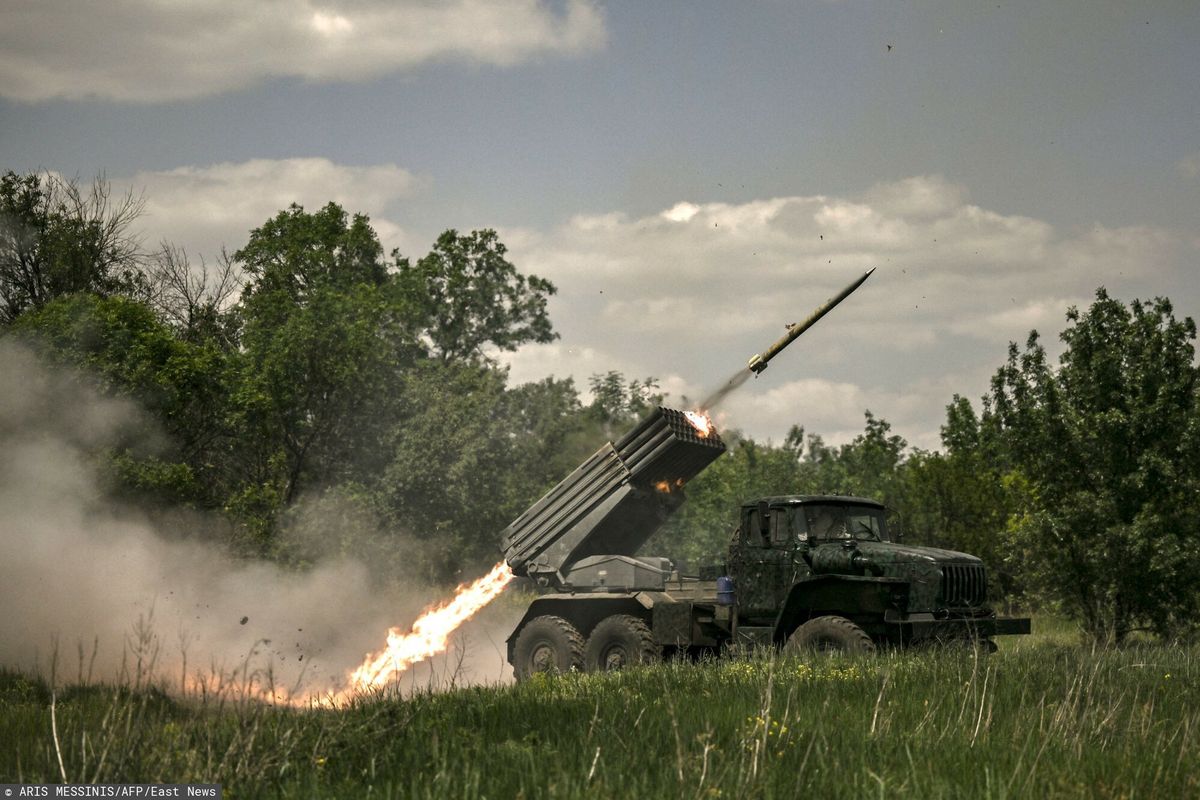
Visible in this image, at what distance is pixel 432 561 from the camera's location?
43438 mm

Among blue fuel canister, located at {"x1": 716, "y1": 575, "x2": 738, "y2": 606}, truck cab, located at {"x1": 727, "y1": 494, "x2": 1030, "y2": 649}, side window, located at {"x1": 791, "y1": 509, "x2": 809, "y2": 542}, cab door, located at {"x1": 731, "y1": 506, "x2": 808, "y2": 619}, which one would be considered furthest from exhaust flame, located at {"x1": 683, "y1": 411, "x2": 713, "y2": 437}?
blue fuel canister, located at {"x1": 716, "y1": 575, "x2": 738, "y2": 606}

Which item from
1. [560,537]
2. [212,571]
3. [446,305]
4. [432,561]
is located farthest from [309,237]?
[560,537]

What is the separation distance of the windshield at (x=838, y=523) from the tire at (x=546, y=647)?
3775 mm

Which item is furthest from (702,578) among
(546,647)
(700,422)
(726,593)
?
(546,647)

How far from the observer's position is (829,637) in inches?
630

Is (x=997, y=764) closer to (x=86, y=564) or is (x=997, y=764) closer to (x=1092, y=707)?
(x=1092, y=707)

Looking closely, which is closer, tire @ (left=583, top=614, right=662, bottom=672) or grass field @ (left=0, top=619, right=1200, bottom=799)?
grass field @ (left=0, top=619, right=1200, bottom=799)

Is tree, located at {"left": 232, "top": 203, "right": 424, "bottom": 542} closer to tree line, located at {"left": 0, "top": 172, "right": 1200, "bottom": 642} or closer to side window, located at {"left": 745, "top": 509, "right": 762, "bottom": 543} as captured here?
tree line, located at {"left": 0, "top": 172, "right": 1200, "bottom": 642}

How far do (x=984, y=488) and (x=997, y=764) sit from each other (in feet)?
98.4

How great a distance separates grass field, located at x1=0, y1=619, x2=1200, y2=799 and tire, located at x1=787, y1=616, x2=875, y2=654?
116 inches

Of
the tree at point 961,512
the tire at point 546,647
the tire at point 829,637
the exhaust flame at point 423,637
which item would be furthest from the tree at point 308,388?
the tire at point 829,637

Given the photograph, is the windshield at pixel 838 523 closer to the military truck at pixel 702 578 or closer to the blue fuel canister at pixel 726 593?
the military truck at pixel 702 578

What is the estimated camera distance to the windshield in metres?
17.5

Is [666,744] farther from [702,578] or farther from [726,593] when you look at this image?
[702,578]
